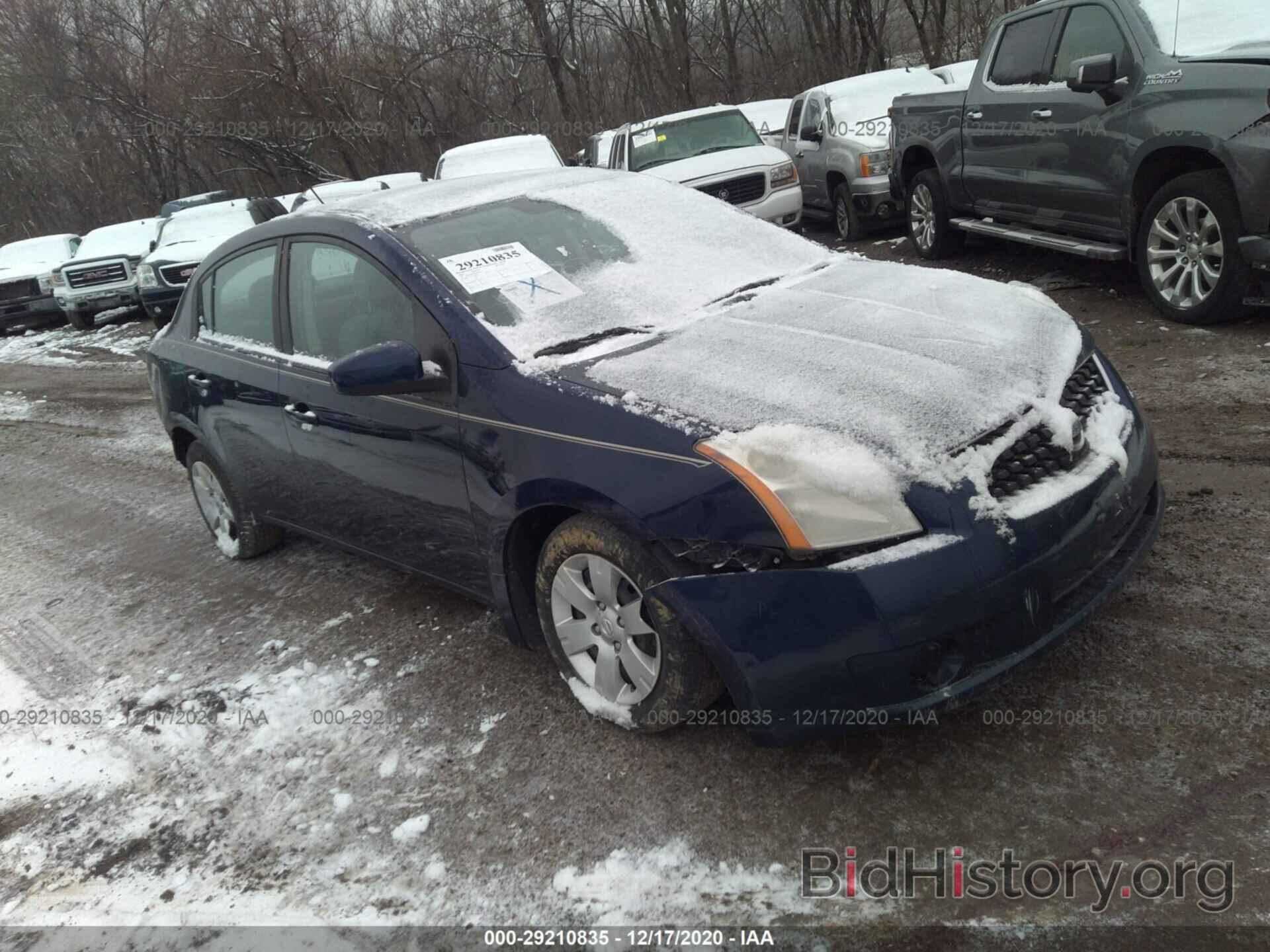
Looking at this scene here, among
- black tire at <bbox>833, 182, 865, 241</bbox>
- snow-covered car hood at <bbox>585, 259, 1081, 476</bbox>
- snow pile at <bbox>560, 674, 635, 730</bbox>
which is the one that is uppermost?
snow-covered car hood at <bbox>585, 259, 1081, 476</bbox>

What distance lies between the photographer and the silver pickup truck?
36.7 ft

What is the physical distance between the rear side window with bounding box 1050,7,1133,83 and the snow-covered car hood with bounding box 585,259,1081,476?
3.28m

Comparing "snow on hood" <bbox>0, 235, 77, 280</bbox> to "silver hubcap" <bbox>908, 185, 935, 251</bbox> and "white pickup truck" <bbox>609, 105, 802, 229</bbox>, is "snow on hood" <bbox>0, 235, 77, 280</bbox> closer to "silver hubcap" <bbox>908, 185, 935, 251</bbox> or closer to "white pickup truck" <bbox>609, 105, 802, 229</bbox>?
"white pickup truck" <bbox>609, 105, 802, 229</bbox>

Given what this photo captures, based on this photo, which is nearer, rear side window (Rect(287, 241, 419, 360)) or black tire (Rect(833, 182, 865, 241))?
rear side window (Rect(287, 241, 419, 360))

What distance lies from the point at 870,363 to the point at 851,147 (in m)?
9.16

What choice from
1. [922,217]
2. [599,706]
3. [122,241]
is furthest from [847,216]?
[122,241]

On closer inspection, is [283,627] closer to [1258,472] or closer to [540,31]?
[1258,472]

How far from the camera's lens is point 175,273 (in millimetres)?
14523

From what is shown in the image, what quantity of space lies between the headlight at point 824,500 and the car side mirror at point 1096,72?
454cm

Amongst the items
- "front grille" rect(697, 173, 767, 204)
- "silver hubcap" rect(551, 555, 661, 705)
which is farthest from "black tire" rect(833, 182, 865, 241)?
"silver hubcap" rect(551, 555, 661, 705)

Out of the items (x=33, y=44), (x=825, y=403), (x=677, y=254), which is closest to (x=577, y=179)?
(x=677, y=254)

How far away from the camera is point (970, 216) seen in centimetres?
848

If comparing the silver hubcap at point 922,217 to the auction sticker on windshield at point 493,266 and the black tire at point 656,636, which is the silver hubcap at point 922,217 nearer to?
the auction sticker on windshield at point 493,266

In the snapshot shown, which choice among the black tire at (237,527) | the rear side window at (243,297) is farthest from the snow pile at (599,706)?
the black tire at (237,527)
